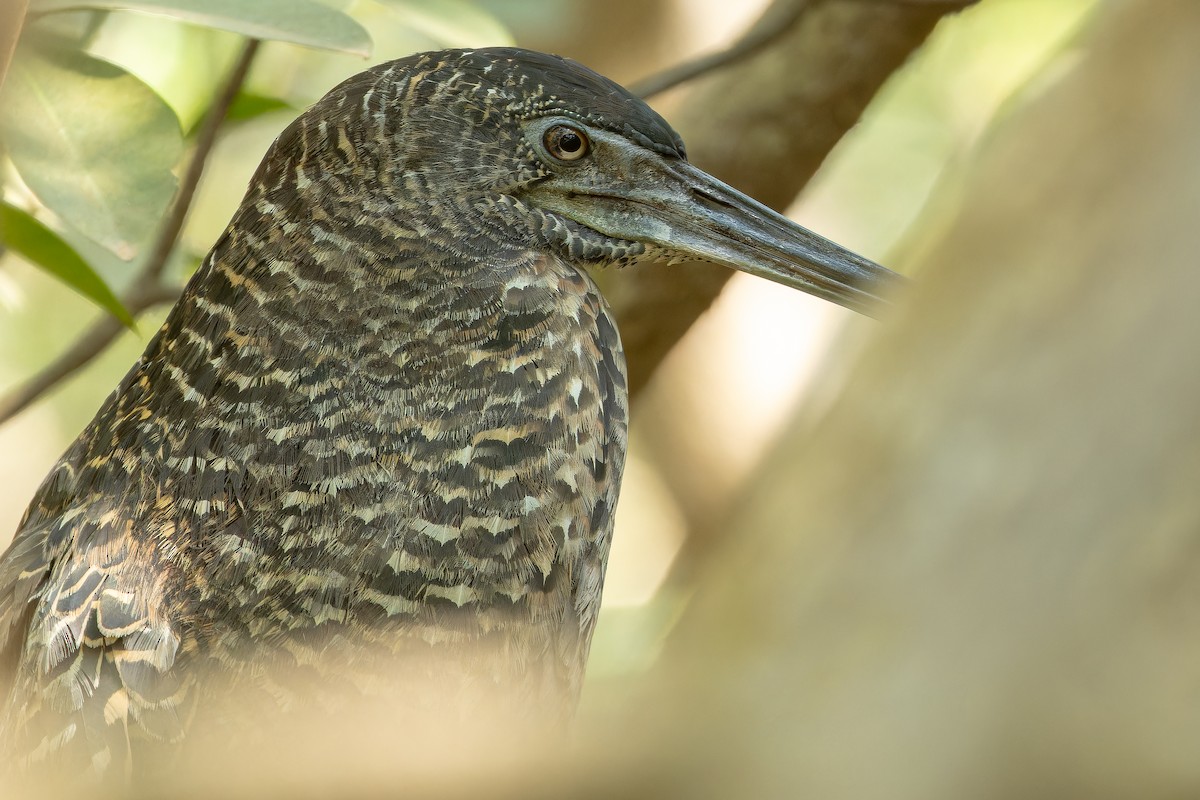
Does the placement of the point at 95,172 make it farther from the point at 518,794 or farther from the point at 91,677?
the point at 518,794

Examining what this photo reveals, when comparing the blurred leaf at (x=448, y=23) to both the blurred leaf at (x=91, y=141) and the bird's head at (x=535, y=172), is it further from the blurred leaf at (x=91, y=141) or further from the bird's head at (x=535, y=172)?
the blurred leaf at (x=91, y=141)

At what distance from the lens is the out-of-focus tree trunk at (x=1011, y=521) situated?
59cm

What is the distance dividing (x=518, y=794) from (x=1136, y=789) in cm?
28

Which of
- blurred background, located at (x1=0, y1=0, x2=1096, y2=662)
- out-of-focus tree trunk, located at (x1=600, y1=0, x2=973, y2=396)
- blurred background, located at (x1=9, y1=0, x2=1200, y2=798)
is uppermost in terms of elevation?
blurred background, located at (x1=9, y1=0, x2=1200, y2=798)

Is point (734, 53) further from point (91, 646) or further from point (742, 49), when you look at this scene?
point (91, 646)

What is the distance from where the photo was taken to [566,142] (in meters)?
1.88

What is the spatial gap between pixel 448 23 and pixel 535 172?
0.50m

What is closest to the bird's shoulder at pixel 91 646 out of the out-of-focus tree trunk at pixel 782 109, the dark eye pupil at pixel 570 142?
the dark eye pupil at pixel 570 142

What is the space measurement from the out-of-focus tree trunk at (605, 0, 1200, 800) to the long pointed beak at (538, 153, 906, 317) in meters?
1.23

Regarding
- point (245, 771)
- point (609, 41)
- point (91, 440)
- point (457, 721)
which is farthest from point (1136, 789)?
point (609, 41)

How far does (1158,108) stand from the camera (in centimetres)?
65

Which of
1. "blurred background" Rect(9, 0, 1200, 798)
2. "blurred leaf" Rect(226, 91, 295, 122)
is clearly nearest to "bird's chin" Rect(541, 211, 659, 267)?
"blurred leaf" Rect(226, 91, 295, 122)

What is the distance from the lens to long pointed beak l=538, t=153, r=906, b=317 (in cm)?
192

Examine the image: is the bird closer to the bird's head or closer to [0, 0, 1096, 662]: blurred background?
the bird's head
